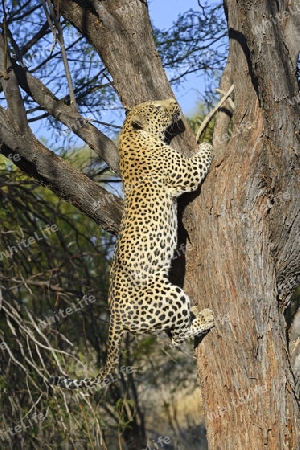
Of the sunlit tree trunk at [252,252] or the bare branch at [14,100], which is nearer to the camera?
the sunlit tree trunk at [252,252]

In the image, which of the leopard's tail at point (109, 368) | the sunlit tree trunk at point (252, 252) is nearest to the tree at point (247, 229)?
the sunlit tree trunk at point (252, 252)

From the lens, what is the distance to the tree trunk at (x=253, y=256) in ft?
13.5

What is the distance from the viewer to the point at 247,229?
168 inches

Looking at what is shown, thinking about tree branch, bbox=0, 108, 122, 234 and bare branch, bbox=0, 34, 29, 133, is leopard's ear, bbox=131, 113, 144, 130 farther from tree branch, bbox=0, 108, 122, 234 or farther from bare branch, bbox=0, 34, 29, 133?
bare branch, bbox=0, 34, 29, 133

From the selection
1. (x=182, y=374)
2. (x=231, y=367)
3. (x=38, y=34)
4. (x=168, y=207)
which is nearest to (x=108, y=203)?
(x=168, y=207)

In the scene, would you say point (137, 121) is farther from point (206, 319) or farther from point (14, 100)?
point (206, 319)

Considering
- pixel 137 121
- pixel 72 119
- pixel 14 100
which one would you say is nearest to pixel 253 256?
pixel 137 121

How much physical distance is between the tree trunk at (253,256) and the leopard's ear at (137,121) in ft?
2.14

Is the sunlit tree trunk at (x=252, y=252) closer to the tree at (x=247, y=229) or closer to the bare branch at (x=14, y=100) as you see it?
the tree at (x=247, y=229)

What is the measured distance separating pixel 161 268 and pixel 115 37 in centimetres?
153

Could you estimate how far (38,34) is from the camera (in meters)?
6.62

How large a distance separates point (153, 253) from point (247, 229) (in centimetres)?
60

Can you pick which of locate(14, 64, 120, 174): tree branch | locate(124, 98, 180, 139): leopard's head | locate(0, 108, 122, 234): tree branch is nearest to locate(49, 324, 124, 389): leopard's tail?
locate(0, 108, 122, 234): tree branch

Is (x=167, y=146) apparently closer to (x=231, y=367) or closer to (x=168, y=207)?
(x=168, y=207)
